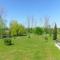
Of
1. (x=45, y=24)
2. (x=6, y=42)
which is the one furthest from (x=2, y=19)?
(x=45, y=24)

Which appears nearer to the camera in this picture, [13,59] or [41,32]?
[13,59]

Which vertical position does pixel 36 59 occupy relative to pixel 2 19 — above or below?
below

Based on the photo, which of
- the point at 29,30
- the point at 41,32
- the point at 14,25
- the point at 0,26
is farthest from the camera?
the point at 29,30

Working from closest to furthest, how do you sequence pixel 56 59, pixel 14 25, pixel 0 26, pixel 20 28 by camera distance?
pixel 56 59 < pixel 0 26 < pixel 14 25 < pixel 20 28

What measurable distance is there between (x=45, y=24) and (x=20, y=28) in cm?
971

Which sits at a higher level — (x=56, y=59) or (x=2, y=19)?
(x=2, y=19)

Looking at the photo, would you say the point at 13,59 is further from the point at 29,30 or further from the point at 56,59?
the point at 29,30

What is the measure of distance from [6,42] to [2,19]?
43.8ft

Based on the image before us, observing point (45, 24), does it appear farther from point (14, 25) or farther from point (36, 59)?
A: point (36, 59)

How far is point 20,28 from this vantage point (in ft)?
171

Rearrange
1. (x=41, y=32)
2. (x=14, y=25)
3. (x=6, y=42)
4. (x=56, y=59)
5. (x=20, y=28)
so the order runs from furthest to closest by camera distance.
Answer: (x=20, y=28), (x=14, y=25), (x=41, y=32), (x=6, y=42), (x=56, y=59)

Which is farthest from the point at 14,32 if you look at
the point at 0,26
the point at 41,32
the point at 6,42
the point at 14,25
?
the point at 6,42

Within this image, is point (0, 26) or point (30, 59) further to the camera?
Result: point (0, 26)

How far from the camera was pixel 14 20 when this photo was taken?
5047 cm
